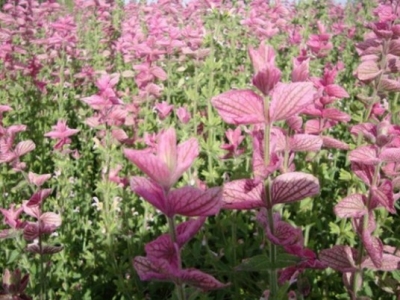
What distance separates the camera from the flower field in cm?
94

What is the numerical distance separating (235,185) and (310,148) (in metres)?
0.39

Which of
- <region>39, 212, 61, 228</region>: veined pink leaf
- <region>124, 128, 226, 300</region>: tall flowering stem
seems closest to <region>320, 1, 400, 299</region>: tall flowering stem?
<region>124, 128, 226, 300</region>: tall flowering stem

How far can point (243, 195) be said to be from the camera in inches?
39.4

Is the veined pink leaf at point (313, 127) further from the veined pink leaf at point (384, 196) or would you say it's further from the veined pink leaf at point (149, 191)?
the veined pink leaf at point (149, 191)

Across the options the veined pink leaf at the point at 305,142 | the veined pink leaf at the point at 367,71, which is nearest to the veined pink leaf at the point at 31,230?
the veined pink leaf at the point at 305,142

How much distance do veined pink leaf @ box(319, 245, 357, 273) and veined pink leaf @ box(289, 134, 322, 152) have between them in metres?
0.28

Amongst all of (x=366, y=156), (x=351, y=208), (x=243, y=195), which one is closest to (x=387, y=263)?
(x=351, y=208)

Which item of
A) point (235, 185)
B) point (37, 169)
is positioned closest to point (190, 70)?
point (37, 169)

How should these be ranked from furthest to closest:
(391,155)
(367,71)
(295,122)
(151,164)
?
(367,71)
(295,122)
(391,155)
(151,164)

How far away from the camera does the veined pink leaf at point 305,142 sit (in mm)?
1309

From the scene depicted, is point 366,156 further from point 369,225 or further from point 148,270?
point 148,270

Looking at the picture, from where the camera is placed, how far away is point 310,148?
1.33 metres

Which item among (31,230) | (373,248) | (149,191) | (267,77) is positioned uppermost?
(267,77)

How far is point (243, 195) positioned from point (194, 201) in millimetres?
218
